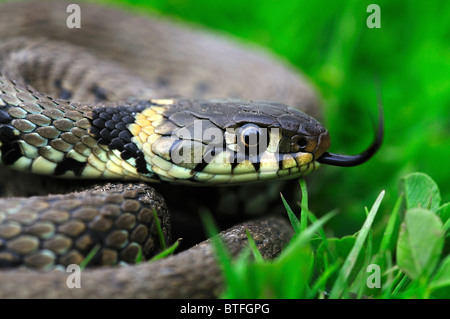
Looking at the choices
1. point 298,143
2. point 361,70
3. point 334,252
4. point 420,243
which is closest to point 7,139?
point 298,143

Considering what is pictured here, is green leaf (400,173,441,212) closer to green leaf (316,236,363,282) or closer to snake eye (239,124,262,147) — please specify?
green leaf (316,236,363,282)

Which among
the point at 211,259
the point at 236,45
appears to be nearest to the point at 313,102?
the point at 236,45

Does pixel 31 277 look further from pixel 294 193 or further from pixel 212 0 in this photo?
pixel 212 0

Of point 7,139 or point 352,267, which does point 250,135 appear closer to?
point 352,267

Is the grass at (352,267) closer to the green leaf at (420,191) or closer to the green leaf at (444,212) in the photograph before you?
the green leaf at (444,212)

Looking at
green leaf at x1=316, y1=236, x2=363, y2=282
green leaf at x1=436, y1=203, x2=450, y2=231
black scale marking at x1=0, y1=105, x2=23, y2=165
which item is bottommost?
green leaf at x1=316, y1=236, x2=363, y2=282

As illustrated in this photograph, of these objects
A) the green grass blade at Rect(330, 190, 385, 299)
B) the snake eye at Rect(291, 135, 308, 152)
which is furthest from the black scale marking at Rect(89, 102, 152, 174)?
the green grass blade at Rect(330, 190, 385, 299)
